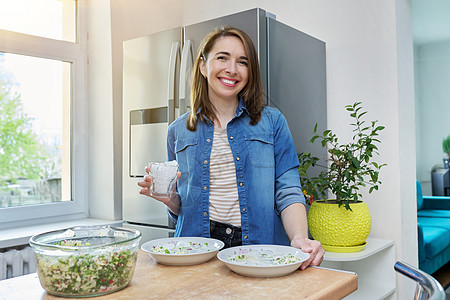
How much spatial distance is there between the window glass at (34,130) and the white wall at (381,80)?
162cm

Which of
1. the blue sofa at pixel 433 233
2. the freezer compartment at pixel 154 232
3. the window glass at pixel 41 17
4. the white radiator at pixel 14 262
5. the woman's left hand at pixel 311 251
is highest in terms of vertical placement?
the window glass at pixel 41 17

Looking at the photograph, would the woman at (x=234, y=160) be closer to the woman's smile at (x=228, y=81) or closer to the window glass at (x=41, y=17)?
the woman's smile at (x=228, y=81)

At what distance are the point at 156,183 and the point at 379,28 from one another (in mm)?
1692

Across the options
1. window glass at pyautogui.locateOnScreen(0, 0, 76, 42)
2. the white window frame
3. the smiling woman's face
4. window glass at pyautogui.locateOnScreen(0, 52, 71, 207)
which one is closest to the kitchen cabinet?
the smiling woman's face

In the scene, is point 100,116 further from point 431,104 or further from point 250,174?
point 431,104

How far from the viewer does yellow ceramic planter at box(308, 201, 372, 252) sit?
1.94 meters

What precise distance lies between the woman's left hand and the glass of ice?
40 cm

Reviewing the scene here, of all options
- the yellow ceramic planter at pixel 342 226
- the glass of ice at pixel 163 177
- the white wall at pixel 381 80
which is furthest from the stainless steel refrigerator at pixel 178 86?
the glass of ice at pixel 163 177

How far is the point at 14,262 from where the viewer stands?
2158mm

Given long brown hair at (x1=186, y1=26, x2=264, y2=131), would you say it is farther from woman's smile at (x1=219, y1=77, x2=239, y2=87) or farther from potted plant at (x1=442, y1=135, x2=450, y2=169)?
potted plant at (x1=442, y1=135, x2=450, y2=169)

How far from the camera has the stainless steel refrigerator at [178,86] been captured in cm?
197

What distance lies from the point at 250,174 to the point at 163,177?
0.38 metres

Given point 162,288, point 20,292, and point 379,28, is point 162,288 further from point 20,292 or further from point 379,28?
point 379,28

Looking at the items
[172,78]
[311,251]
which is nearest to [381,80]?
[172,78]
